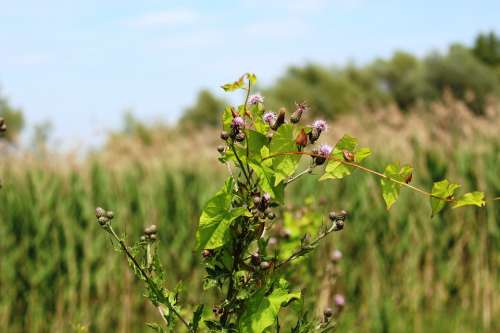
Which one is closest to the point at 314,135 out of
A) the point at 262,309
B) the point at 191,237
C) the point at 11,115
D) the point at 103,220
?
the point at 262,309

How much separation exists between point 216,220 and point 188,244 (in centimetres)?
601

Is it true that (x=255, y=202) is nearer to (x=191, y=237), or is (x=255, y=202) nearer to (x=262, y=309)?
(x=262, y=309)

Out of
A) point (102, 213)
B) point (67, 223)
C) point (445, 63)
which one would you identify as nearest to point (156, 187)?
point (67, 223)

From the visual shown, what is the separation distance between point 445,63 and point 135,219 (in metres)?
39.8

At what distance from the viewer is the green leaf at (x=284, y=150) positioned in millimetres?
1629

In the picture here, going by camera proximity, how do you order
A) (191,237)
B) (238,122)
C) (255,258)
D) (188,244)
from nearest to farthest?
(238,122)
(255,258)
(188,244)
(191,237)

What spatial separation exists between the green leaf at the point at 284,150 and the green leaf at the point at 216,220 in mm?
129

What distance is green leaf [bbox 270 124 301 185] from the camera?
5.34 feet

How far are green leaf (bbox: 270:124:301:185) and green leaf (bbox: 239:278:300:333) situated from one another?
0.95 ft

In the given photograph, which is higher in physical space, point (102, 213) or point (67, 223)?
point (102, 213)

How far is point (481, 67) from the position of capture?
4412 cm

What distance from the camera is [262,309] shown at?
1678mm

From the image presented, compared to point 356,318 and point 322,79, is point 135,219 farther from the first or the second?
point 322,79

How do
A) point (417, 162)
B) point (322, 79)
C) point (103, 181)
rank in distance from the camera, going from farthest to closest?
point (322, 79) < point (417, 162) < point (103, 181)
